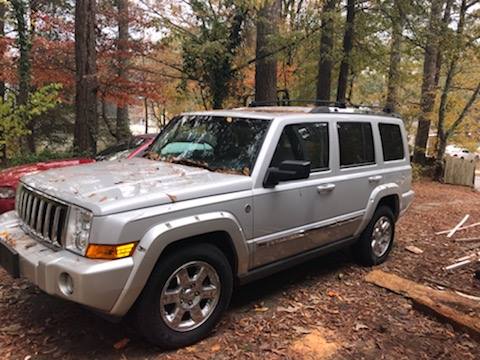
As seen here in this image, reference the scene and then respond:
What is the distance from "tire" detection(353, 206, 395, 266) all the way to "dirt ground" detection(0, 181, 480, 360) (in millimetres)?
207

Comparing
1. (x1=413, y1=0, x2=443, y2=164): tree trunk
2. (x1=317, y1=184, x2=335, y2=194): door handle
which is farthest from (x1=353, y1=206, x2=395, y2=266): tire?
(x1=413, y1=0, x2=443, y2=164): tree trunk

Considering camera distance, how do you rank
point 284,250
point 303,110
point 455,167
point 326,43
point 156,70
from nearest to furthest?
point 284,250
point 303,110
point 326,43
point 156,70
point 455,167

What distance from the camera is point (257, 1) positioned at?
5.46 m

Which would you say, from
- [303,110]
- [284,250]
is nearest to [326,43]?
[303,110]

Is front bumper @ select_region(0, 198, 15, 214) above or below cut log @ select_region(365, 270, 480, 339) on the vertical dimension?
above

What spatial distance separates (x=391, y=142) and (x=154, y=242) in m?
3.76

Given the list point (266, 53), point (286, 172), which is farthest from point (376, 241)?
point (266, 53)

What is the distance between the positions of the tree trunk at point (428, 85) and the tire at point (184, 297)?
9.24 metres

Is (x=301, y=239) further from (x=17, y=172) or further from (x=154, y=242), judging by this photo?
(x=17, y=172)

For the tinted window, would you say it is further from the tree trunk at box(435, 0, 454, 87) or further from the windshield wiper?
the tree trunk at box(435, 0, 454, 87)

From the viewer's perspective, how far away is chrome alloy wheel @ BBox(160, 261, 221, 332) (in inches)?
123

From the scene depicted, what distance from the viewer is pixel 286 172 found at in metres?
3.56

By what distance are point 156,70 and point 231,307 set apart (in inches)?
426

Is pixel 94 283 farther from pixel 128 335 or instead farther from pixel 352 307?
pixel 352 307
